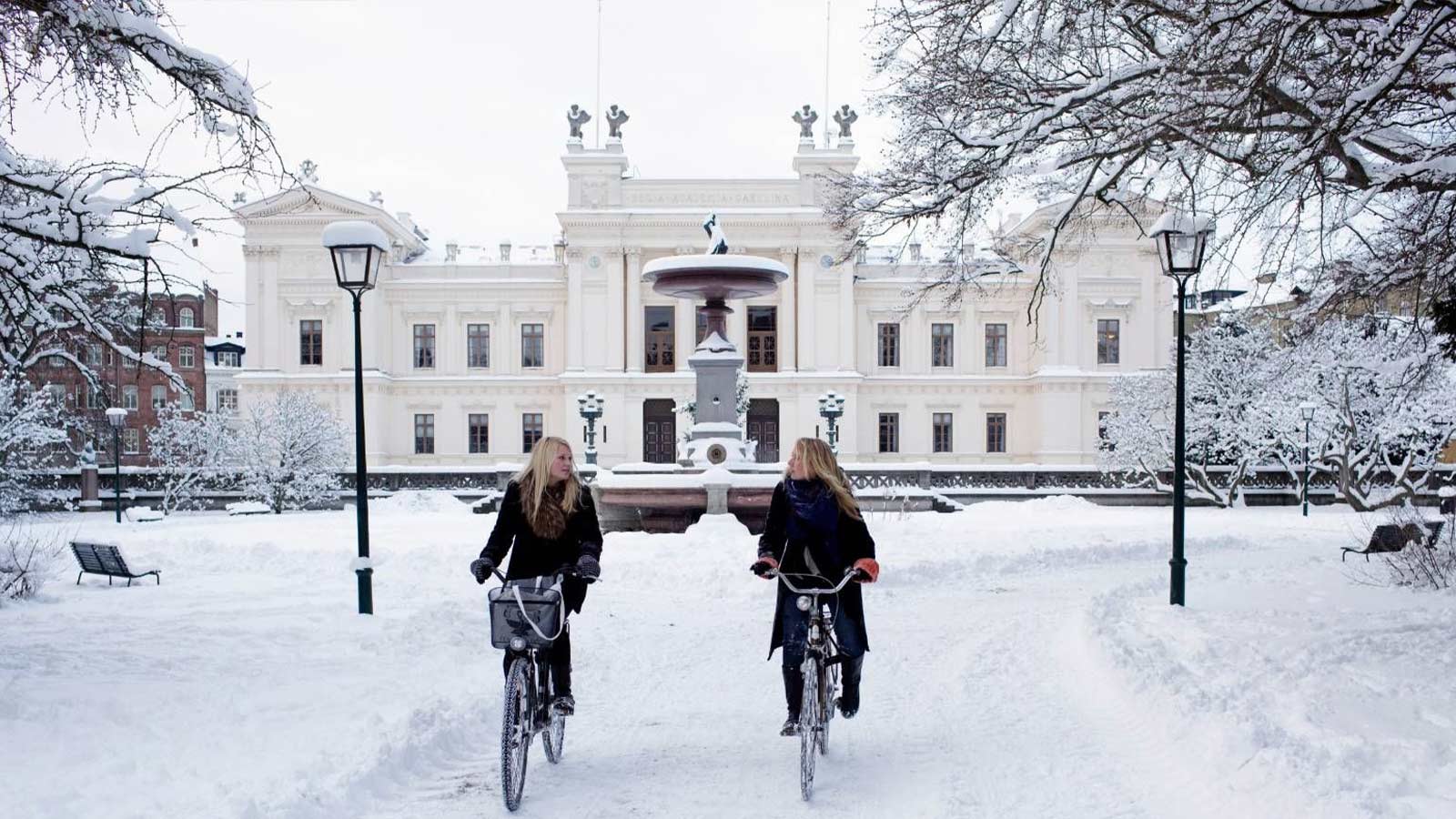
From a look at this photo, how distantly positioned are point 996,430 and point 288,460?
30.9m

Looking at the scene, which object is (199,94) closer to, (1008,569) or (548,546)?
(548,546)

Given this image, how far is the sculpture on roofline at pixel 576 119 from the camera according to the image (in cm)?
5150

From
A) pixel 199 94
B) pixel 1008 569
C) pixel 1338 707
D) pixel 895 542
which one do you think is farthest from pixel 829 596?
pixel 895 542

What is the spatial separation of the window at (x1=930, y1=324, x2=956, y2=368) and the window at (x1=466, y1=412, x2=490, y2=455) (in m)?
20.5

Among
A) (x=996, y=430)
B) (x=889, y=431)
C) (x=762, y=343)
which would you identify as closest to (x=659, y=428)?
(x=762, y=343)

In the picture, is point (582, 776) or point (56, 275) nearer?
point (582, 776)

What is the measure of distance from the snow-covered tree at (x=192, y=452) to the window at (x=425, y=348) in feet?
48.6

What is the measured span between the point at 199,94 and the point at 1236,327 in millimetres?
37168

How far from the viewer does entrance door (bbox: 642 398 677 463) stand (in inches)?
2028

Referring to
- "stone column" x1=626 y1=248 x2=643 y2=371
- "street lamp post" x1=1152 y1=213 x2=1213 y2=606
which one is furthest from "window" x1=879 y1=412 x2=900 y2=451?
"street lamp post" x1=1152 y1=213 x2=1213 y2=606

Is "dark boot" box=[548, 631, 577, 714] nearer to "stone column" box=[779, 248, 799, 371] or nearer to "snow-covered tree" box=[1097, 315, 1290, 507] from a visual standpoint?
"snow-covered tree" box=[1097, 315, 1290, 507]

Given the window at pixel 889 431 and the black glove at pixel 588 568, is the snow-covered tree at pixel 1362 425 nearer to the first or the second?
the window at pixel 889 431

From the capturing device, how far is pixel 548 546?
5754 mm

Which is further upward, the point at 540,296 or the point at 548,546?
the point at 540,296
